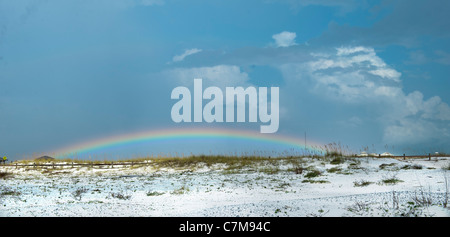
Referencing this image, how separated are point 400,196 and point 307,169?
46.0 ft

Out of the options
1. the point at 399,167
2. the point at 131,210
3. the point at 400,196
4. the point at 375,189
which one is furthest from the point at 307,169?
the point at 131,210

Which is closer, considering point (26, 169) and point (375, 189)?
point (375, 189)

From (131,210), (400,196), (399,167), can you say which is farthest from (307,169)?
(131,210)

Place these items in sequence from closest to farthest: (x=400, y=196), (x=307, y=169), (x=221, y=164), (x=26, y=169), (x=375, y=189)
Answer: (x=400, y=196) → (x=375, y=189) → (x=307, y=169) → (x=221, y=164) → (x=26, y=169)
